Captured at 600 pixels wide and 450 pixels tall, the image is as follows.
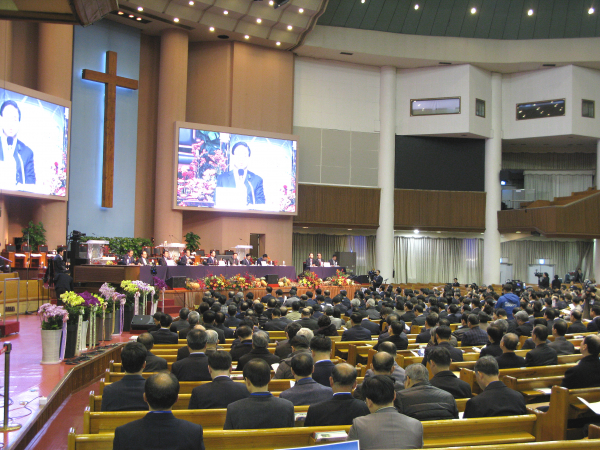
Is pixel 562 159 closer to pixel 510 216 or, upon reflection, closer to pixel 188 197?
pixel 510 216

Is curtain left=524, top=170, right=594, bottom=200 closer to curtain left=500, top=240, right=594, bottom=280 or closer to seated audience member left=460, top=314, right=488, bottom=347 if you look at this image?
curtain left=500, top=240, right=594, bottom=280

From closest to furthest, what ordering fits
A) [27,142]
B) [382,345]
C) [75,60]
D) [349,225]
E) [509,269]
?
[382,345] → [27,142] → [75,60] → [349,225] → [509,269]

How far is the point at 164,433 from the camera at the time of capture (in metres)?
2.57

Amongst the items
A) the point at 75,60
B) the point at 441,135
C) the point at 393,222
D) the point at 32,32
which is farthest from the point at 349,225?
the point at 32,32

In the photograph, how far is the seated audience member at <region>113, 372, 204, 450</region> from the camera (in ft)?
8.34

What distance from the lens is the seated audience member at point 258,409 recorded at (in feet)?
9.98

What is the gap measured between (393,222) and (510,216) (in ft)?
16.1

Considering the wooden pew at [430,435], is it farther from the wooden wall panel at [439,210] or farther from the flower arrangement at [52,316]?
the wooden wall panel at [439,210]

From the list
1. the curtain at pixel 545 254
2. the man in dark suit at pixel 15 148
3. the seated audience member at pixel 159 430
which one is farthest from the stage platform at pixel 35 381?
the curtain at pixel 545 254

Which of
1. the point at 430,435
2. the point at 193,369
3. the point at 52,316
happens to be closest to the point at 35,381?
the point at 52,316

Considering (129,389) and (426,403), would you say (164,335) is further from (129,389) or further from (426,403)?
(426,403)

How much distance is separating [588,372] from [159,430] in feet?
11.1

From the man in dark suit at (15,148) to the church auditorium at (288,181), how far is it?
0.22 feet

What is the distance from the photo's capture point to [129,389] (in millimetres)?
3633
